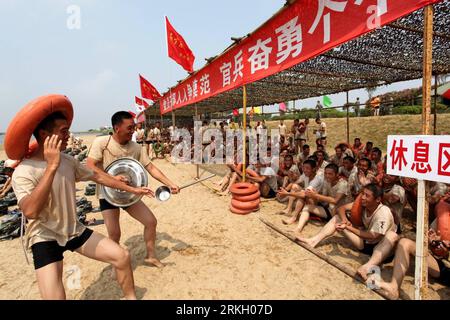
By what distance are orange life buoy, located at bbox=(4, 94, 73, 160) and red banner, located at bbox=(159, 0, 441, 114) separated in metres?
3.31

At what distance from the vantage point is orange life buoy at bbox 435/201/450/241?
2797mm

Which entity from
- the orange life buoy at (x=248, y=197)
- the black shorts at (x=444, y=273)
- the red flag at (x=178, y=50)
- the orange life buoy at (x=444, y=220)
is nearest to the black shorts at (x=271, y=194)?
the orange life buoy at (x=248, y=197)

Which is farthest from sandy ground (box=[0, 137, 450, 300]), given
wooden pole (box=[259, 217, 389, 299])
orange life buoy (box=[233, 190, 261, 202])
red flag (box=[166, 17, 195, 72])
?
red flag (box=[166, 17, 195, 72])

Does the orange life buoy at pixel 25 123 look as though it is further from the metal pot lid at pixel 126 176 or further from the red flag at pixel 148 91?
the red flag at pixel 148 91

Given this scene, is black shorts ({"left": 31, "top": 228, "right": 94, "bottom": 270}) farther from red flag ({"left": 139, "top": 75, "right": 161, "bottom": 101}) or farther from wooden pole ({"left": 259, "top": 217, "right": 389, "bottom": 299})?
red flag ({"left": 139, "top": 75, "right": 161, "bottom": 101})

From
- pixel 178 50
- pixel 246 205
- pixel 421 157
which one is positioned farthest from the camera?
pixel 178 50

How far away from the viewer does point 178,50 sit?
7906 millimetres

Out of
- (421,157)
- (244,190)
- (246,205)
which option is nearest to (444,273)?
(421,157)

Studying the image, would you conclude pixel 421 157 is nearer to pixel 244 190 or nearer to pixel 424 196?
pixel 424 196

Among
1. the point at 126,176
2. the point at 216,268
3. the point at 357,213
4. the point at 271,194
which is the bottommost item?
the point at 216,268

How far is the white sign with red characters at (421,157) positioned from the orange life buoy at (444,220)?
969 millimetres

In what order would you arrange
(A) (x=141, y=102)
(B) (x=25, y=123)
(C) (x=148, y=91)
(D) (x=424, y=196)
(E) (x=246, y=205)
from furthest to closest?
(A) (x=141, y=102), (C) (x=148, y=91), (E) (x=246, y=205), (D) (x=424, y=196), (B) (x=25, y=123)

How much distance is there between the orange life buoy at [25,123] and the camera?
177cm

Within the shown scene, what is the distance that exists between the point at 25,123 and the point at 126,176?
143 centimetres
